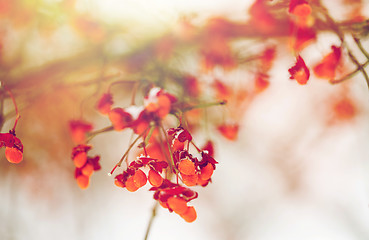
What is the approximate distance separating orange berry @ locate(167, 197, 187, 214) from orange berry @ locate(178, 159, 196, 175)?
4 centimetres

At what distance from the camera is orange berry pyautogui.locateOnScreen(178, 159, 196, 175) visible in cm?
41

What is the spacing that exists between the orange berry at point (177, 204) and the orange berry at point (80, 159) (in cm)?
17

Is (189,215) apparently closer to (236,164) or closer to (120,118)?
(120,118)

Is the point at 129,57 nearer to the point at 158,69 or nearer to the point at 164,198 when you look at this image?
the point at 158,69

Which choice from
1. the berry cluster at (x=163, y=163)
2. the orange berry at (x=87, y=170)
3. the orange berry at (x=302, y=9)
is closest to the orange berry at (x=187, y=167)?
the berry cluster at (x=163, y=163)

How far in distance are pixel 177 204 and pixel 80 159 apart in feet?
0.61

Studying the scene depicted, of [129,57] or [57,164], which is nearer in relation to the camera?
[129,57]

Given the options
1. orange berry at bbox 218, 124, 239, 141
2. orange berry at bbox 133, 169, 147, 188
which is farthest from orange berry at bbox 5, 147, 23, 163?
orange berry at bbox 218, 124, 239, 141

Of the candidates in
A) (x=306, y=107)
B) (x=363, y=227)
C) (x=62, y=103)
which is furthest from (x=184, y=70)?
(x=363, y=227)

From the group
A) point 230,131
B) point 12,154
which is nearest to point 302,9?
point 230,131

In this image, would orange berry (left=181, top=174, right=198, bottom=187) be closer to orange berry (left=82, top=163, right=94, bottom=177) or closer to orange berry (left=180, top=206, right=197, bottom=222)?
orange berry (left=180, top=206, right=197, bottom=222)

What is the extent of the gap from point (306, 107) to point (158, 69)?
3.59 ft

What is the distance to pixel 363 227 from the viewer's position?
1.51 metres

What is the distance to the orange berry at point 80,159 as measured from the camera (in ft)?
1.62
